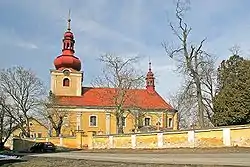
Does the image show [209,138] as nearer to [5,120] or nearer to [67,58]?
[5,120]

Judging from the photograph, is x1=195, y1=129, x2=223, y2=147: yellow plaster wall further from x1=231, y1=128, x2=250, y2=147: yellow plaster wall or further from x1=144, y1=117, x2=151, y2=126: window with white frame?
x1=144, y1=117, x2=151, y2=126: window with white frame

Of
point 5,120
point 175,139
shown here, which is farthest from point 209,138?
point 5,120

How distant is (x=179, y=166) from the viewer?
15602mm

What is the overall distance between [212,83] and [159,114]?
2661 centimetres

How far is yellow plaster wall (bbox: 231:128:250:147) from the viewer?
88.8 ft

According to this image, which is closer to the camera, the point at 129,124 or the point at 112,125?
the point at 112,125

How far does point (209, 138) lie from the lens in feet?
98.3

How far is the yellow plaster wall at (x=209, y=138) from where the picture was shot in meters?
28.9

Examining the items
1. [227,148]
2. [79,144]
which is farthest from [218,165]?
[79,144]

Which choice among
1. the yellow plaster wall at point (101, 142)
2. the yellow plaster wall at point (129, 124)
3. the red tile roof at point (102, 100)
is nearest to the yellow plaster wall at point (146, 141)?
the yellow plaster wall at point (101, 142)

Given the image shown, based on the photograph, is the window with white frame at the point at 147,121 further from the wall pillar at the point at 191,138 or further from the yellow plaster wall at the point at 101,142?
the wall pillar at the point at 191,138

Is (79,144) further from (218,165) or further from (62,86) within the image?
(218,165)

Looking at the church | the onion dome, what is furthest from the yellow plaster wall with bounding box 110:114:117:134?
the onion dome

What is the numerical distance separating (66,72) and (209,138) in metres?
44.6
